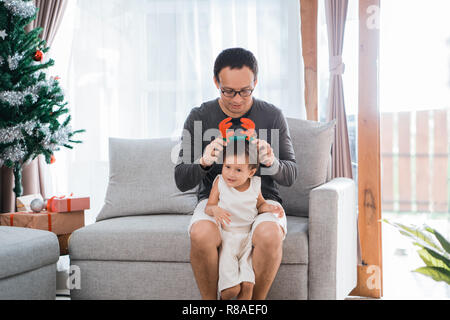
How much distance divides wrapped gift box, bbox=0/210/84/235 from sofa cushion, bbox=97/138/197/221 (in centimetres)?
23

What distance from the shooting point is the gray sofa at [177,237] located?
5.21 feet

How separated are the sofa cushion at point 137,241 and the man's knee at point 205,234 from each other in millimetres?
292

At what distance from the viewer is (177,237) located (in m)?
1.70

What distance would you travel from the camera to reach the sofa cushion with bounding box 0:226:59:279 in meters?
1.51

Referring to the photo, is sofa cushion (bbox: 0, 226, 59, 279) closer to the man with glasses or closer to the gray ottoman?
the gray ottoman

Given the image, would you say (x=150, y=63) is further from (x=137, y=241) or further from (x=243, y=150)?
(x=243, y=150)

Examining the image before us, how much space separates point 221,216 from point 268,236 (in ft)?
0.63

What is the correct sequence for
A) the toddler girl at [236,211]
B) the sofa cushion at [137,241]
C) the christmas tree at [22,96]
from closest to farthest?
1. the toddler girl at [236,211]
2. the sofa cushion at [137,241]
3. the christmas tree at [22,96]

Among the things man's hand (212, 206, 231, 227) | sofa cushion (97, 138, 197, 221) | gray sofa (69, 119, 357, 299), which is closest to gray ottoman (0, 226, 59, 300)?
gray sofa (69, 119, 357, 299)

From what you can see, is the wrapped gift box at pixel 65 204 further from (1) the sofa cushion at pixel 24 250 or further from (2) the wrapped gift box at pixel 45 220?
(1) the sofa cushion at pixel 24 250

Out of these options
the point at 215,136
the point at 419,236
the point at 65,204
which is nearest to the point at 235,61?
the point at 215,136

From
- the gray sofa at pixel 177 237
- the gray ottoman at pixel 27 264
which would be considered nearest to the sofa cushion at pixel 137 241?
the gray sofa at pixel 177 237
